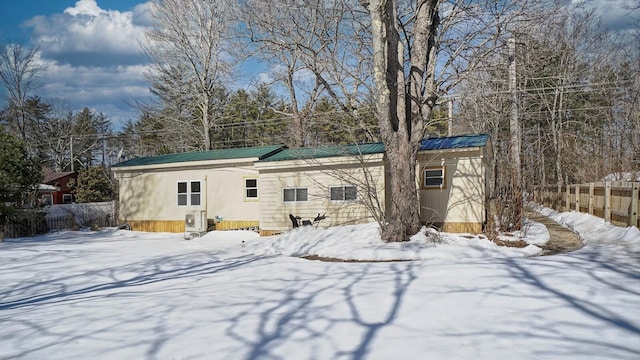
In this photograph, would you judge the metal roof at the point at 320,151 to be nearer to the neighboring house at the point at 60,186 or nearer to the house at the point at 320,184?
the house at the point at 320,184

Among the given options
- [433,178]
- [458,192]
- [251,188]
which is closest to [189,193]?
[251,188]

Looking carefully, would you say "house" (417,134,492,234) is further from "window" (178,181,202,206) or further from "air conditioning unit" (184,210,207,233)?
"window" (178,181,202,206)

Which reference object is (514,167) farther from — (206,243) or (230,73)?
(230,73)

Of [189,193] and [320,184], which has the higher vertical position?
[320,184]

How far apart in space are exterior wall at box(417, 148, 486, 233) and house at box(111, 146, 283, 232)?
578cm

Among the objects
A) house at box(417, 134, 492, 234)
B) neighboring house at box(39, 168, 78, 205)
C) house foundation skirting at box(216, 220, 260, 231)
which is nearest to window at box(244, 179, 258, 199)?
house foundation skirting at box(216, 220, 260, 231)

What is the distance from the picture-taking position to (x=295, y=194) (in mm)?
13336

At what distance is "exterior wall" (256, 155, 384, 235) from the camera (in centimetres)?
1224

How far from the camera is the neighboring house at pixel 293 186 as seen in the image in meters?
11.8

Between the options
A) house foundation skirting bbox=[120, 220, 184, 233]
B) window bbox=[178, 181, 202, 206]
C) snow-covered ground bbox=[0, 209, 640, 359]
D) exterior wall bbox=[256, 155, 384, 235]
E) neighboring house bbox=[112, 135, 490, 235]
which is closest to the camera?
snow-covered ground bbox=[0, 209, 640, 359]

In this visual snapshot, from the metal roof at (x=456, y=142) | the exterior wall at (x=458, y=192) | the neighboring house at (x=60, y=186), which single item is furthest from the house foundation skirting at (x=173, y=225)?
the neighboring house at (x=60, y=186)

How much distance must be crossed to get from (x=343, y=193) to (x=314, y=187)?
974mm

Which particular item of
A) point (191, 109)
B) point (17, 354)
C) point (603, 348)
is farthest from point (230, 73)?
point (603, 348)

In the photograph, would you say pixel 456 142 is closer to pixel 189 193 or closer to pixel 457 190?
pixel 457 190
